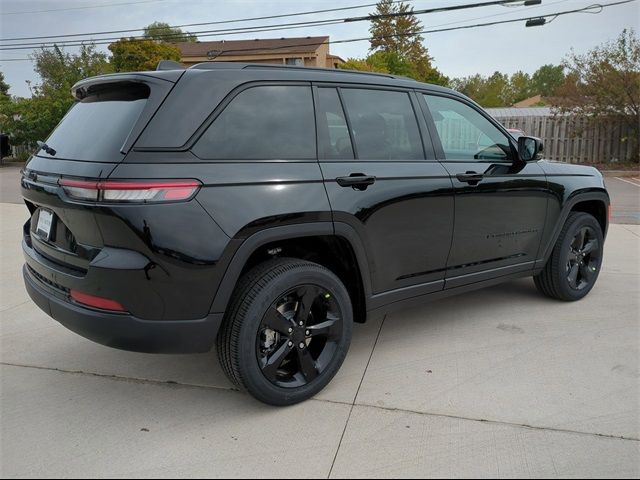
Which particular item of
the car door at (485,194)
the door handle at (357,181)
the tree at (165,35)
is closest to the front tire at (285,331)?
the door handle at (357,181)

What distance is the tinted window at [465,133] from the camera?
12.3 ft

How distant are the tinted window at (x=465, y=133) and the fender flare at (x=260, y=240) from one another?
1.18 m

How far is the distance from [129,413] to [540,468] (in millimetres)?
2121

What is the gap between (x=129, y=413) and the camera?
2895 mm

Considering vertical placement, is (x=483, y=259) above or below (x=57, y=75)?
below

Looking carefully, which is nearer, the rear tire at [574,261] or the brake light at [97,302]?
the brake light at [97,302]

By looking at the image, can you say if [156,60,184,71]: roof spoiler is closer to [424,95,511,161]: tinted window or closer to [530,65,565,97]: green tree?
[424,95,511,161]: tinted window

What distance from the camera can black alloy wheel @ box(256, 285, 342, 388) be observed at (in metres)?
2.84

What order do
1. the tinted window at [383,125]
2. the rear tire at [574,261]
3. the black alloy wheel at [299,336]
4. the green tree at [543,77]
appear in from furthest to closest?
the green tree at [543,77]
the rear tire at [574,261]
the tinted window at [383,125]
the black alloy wheel at [299,336]

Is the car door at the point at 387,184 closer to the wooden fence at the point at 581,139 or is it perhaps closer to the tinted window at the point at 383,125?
the tinted window at the point at 383,125

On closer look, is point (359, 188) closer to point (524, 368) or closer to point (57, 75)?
point (524, 368)

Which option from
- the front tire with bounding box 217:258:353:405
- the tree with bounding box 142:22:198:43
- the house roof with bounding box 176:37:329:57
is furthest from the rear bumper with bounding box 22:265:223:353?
the house roof with bounding box 176:37:329:57

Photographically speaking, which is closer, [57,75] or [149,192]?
[149,192]

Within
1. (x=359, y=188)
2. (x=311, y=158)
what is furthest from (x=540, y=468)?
(x=311, y=158)
